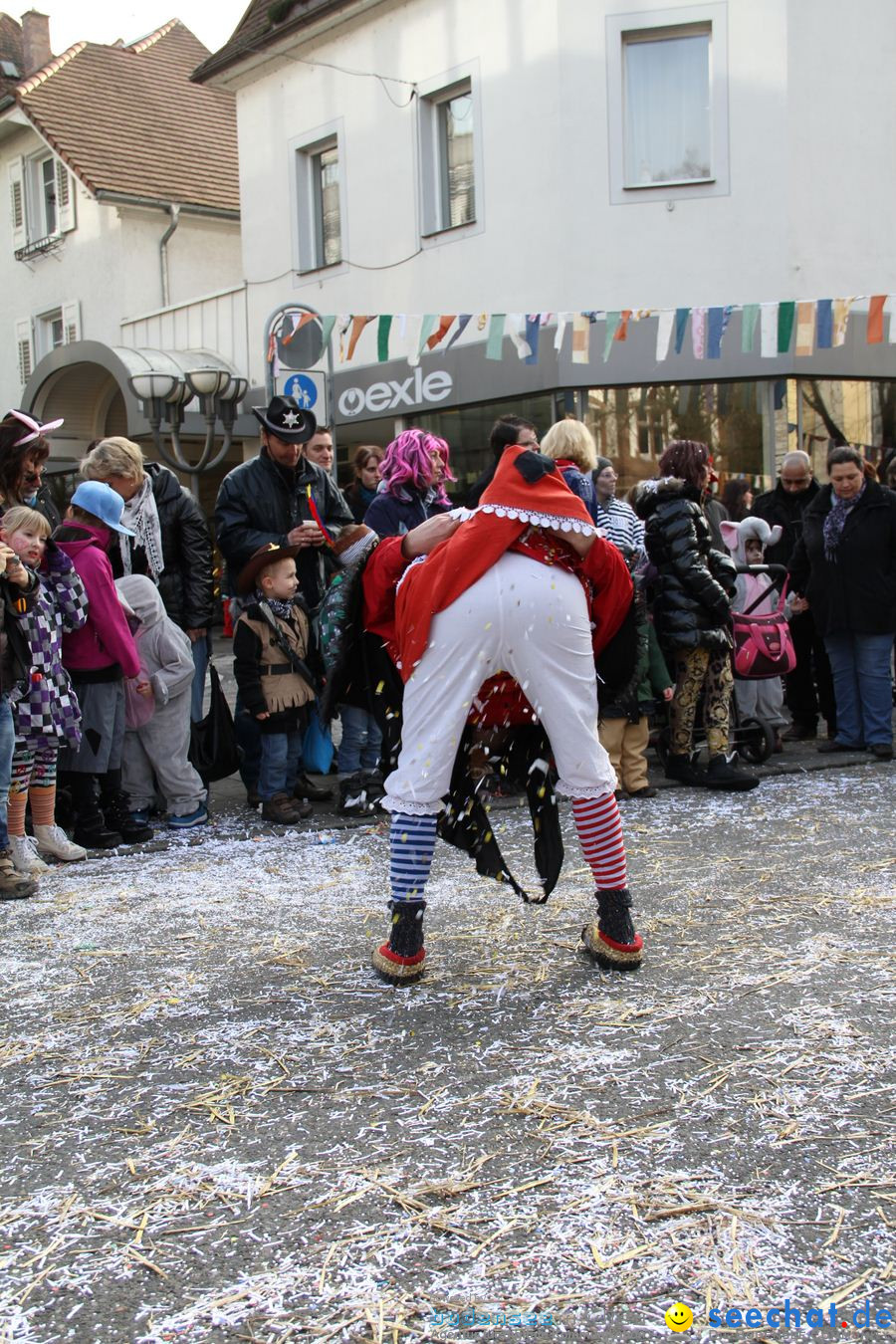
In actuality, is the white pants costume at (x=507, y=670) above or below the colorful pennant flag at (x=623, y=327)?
below

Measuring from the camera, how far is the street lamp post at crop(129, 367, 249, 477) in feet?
53.5

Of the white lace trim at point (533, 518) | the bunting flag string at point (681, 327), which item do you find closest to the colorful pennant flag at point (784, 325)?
the bunting flag string at point (681, 327)

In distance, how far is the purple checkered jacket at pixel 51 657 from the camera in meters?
5.71

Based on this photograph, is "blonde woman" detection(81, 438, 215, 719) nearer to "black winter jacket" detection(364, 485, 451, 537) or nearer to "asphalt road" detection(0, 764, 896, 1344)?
"black winter jacket" detection(364, 485, 451, 537)

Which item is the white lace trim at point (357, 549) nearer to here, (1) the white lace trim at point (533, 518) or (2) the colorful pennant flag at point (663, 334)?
(1) the white lace trim at point (533, 518)

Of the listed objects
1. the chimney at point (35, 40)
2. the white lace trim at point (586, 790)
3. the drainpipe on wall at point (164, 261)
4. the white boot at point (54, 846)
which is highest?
the chimney at point (35, 40)

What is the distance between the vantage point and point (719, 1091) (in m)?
3.19

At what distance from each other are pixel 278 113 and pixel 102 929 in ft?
51.6

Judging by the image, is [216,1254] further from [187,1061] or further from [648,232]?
[648,232]

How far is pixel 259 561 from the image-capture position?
22.0 feet

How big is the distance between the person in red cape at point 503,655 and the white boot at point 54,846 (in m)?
2.36

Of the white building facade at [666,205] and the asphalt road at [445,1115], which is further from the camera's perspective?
the white building facade at [666,205]

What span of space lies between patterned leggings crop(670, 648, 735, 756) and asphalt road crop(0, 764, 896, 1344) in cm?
216

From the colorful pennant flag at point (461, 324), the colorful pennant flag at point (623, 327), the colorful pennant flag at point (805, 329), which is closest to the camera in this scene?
Result: the colorful pennant flag at point (623, 327)
